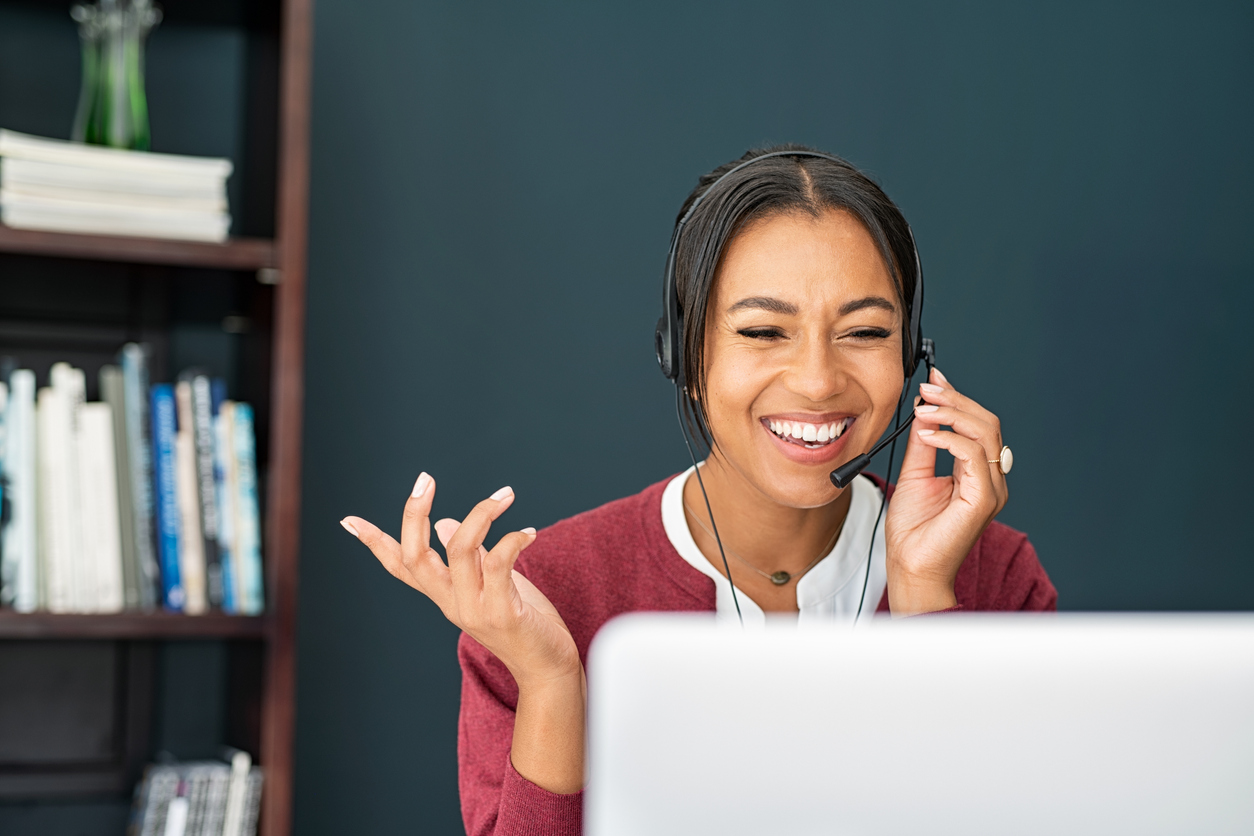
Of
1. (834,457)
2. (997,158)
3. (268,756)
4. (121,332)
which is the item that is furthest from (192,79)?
(997,158)

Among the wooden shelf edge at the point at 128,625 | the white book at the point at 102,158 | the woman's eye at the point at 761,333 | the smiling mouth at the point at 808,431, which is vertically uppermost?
the white book at the point at 102,158

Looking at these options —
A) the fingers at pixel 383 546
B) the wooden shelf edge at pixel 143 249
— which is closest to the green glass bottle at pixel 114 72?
the wooden shelf edge at pixel 143 249

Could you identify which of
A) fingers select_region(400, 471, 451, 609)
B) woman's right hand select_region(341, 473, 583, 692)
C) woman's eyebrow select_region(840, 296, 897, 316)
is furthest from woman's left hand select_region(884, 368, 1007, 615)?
fingers select_region(400, 471, 451, 609)

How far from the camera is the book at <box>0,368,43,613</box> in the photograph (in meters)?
1.44

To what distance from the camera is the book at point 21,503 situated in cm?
144

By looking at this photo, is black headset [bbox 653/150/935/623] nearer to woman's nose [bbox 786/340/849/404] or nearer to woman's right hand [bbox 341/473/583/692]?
woman's nose [bbox 786/340/849/404]

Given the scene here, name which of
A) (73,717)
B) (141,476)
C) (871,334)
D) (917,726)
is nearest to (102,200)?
(141,476)

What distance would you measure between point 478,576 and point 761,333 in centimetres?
48

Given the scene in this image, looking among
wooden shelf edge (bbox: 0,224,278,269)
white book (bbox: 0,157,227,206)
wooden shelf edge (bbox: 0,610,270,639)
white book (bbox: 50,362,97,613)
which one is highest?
white book (bbox: 0,157,227,206)

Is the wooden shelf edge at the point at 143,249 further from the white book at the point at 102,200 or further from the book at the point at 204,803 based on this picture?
the book at the point at 204,803

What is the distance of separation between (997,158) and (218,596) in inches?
71.3

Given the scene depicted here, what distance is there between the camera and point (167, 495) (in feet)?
4.93

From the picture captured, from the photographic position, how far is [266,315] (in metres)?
1.61

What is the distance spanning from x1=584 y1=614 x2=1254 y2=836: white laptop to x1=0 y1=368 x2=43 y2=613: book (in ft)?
Answer: 4.04
